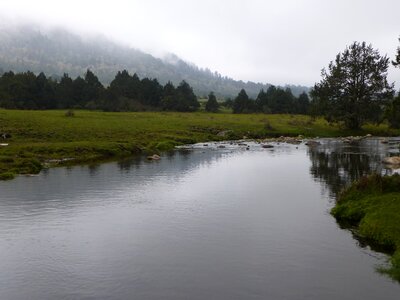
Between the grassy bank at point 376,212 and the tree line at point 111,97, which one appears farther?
the tree line at point 111,97

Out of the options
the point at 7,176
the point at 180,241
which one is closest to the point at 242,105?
the point at 7,176

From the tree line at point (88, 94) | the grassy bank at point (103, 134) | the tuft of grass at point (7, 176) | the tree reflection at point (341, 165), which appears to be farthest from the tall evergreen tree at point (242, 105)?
the tuft of grass at point (7, 176)

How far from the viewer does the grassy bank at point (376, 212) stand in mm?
24475

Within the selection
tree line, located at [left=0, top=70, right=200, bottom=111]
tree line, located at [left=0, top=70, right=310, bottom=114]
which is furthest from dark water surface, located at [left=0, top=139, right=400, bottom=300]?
tree line, located at [left=0, top=70, right=310, bottom=114]

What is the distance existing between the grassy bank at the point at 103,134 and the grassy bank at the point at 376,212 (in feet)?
122

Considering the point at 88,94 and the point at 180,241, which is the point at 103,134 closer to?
the point at 180,241

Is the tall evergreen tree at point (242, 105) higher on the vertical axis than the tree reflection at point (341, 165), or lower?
higher

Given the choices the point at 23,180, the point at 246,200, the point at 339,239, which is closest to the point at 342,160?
the point at 246,200

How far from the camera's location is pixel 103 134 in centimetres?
9006

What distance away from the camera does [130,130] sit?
98312 millimetres

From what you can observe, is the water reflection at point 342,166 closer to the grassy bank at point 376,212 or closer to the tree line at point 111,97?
the grassy bank at point 376,212

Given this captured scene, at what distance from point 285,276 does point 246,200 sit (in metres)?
17.0

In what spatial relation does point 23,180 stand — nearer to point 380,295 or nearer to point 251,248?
point 251,248

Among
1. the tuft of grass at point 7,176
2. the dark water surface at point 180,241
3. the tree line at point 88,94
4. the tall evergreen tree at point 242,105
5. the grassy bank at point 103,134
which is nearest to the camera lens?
the dark water surface at point 180,241
